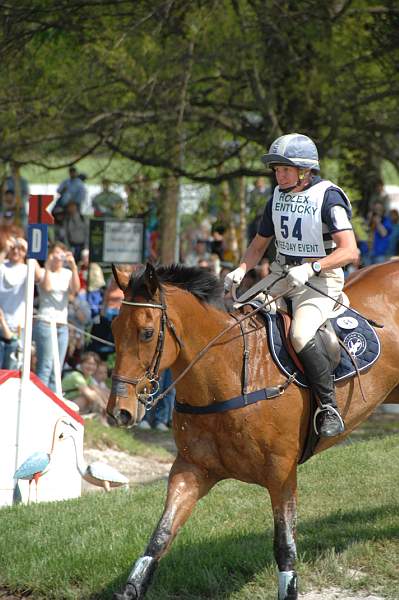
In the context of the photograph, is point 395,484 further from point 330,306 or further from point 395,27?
point 395,27

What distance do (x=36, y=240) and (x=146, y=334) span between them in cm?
465

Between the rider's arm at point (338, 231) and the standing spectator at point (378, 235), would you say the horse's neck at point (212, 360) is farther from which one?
the standing spectator at point (378, 235)

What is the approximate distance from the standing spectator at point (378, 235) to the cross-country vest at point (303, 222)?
13725 mm

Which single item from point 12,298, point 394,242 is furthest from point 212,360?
point 394,242

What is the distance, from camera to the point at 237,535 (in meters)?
7.68

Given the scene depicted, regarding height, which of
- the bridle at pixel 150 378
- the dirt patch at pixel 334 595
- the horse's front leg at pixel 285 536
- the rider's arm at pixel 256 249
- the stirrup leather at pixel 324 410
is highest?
the rider's arm at pixel 256 249

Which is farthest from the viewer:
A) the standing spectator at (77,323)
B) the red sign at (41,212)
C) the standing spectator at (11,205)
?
the standing spectator at (11,205)

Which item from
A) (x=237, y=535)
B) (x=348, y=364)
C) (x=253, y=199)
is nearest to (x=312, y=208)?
(x=348, y=364)

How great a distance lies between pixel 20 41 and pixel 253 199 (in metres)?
6.47

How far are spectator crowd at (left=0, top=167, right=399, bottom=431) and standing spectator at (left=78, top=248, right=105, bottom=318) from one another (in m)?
0.02

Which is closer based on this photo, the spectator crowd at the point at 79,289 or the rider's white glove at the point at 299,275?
the rider's white glove at the point at 299,275

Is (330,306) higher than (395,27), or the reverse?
(395,27)

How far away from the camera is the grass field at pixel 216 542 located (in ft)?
22.3

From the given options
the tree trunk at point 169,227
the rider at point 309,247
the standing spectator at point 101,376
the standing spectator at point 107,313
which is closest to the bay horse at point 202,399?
the rider at point 309,247
